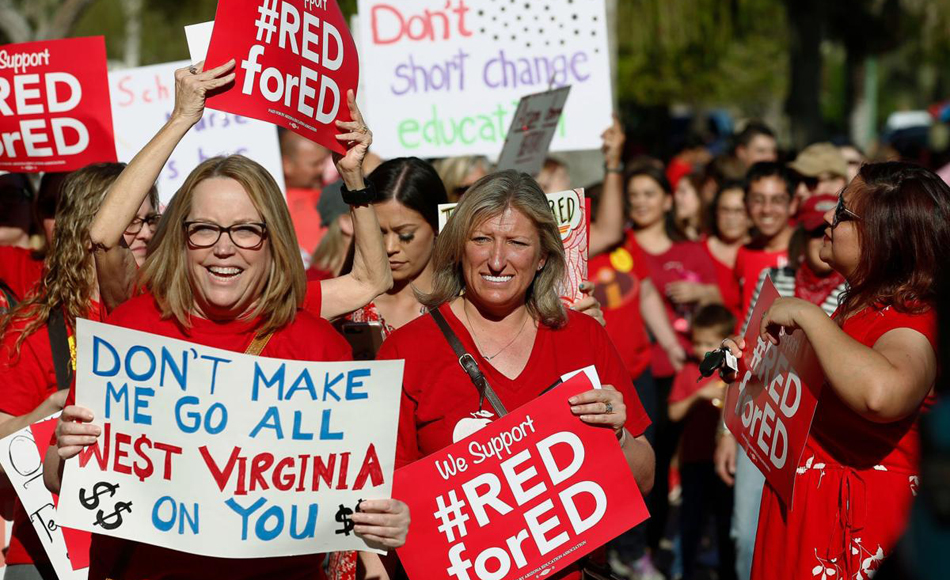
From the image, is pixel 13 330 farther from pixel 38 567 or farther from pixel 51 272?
pixel 38 567

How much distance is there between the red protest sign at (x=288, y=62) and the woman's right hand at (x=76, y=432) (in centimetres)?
115

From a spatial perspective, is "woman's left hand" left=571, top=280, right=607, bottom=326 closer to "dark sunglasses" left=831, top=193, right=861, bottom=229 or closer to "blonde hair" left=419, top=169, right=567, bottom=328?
"blonde hair" left=419, top=169, right=567, bottom=328

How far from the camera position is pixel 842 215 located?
3.49 meters

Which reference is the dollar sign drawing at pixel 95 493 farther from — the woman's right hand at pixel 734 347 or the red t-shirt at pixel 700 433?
the red t-shirt at pixel 700 433

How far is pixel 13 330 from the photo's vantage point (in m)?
3.62

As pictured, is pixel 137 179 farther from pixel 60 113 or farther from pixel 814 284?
pixel 814 284

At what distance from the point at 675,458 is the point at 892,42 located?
19.7 metres

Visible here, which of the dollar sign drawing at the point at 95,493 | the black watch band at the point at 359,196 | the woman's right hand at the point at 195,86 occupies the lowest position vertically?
the dollar sign drawing at the point at 95,493

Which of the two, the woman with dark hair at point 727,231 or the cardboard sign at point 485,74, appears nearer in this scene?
the cardboard sign at point 485,74

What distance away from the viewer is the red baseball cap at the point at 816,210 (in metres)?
5.42

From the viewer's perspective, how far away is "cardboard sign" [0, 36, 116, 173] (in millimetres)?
4879

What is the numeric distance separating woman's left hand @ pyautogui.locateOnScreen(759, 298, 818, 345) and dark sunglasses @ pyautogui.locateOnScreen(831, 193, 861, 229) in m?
0.28

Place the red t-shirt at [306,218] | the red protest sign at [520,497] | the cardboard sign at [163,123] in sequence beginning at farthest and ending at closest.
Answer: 1. the red t-shirt at [306,218]
2. the cardboard sign at [163,123]
3. the red protest sign at [520,497]

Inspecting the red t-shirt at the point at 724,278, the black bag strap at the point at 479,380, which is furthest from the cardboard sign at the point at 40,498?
the red t-shirt at the point at 724,278
